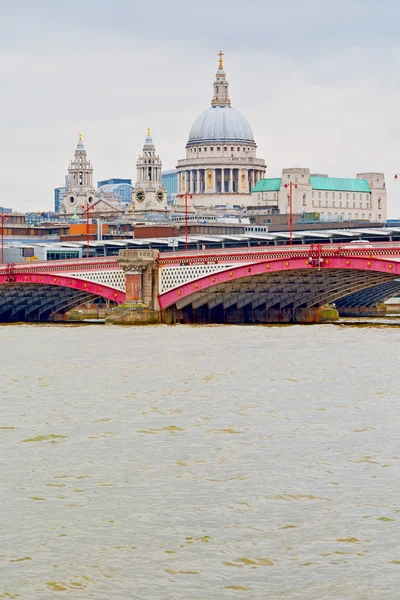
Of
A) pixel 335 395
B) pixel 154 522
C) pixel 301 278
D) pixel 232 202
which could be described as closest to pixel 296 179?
pixel 232 202

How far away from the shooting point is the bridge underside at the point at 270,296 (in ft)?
235

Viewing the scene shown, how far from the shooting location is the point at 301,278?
72.8m

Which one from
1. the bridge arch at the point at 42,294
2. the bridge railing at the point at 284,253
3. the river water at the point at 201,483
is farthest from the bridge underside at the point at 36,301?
the river water at the point at 201,483

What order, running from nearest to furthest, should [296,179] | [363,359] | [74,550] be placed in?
[74,550] < [363,359] < [296,179]

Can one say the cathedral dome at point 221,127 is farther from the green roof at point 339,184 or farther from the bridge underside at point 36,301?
the bridge underside at point 36,301

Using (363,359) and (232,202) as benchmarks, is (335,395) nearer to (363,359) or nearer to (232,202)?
(363,359)

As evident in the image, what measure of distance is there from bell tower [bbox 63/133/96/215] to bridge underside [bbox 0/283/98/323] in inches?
3644

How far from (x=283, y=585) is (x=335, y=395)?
16.9 meters

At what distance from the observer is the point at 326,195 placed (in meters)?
187

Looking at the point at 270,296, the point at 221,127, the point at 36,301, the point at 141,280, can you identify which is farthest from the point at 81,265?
the point at 221,127

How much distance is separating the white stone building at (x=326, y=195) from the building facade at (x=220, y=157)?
2.70m

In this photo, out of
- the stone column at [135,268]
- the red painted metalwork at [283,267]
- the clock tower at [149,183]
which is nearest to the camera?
the red painted metalwork at [283,267]

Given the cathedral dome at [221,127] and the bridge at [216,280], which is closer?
the bridge at [216,280]

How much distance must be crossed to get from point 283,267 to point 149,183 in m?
102
